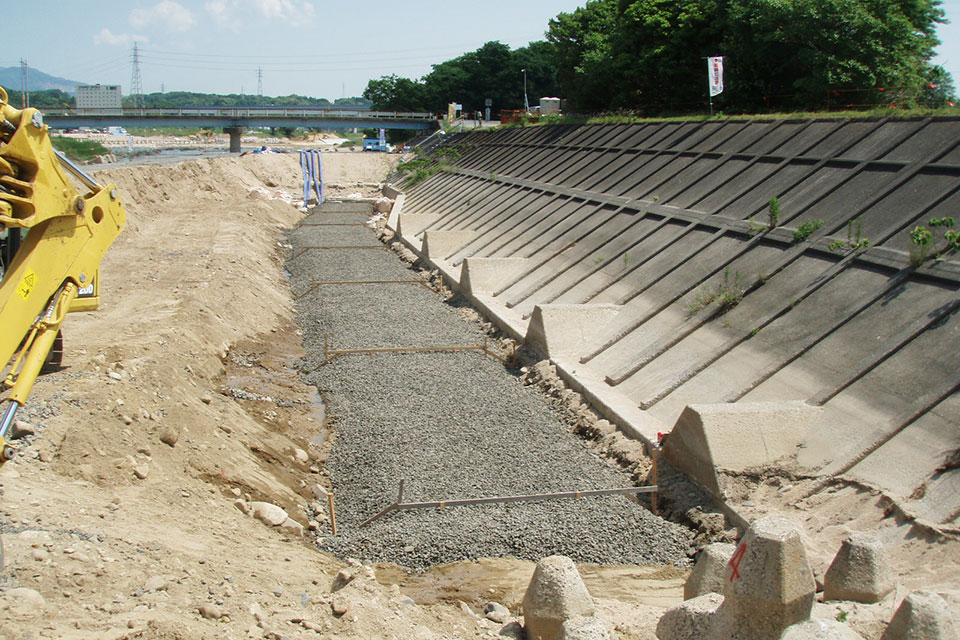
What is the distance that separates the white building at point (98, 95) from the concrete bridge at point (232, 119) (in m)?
31.2

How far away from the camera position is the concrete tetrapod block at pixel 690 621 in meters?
6.19

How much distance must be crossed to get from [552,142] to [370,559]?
30420 mm

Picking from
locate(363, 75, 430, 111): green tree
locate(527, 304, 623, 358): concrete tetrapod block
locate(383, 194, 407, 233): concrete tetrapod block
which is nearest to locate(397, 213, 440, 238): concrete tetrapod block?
locate(383, 194, 407, 233): concrete tetrapod block

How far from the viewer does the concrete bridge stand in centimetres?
7656

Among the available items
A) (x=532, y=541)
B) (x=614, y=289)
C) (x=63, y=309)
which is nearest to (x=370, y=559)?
(x=532, y=541)

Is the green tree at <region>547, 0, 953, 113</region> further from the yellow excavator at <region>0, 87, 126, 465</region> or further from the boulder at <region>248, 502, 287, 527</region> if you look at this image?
the yellow excavator at <region>0, 87, 126, 465</region>

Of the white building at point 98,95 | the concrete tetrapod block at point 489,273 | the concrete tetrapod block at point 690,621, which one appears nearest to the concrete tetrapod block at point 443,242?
the concrete tetrapod block at point 489,273

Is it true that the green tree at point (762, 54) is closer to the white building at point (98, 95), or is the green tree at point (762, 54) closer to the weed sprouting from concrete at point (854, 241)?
the weed sprouting from concrete at point (854, 241)

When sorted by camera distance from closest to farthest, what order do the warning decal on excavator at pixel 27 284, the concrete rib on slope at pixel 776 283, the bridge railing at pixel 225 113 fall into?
the warning decal on excavator at pixel 27 284
the concrete rib on slope at pixel 776 283
the bridge railing at pixel 225 113

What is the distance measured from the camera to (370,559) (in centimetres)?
989

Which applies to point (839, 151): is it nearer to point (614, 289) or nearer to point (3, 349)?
point (614, 289)

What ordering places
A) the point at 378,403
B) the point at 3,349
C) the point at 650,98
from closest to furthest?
the point at 3,349, the point at 378,403, the point at 650,98

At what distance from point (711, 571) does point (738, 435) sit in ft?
11.7

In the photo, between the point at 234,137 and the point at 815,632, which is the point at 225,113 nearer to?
the point at 234,137
